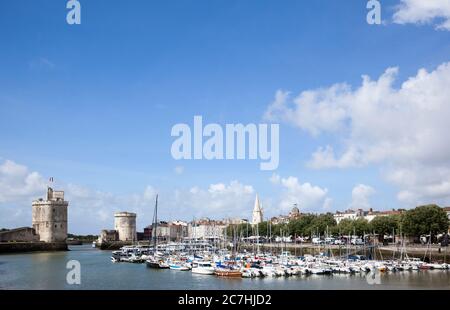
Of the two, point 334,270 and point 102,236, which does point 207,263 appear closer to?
point 334,270

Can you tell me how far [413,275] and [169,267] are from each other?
56.8ft

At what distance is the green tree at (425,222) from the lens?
49.0 meters

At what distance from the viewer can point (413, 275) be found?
32.3 meters

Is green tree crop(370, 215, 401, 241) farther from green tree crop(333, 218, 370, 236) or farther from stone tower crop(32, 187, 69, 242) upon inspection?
stone tower crop(32, 187, 69, 242)

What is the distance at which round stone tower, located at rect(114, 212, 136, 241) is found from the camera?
89750mm

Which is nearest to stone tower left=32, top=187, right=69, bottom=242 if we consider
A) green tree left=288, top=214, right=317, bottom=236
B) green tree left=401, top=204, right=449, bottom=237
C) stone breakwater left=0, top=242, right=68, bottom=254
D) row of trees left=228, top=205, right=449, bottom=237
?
stone breakwater left=0, top=242, right=68, bottom=254

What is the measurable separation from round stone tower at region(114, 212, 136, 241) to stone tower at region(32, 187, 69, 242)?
57.1 feet

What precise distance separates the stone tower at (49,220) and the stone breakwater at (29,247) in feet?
3.89

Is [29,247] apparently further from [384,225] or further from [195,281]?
[195,281]

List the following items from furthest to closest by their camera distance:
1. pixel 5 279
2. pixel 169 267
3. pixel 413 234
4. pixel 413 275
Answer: pixel 413 234, pixel 169 267, pixel 413 275, pixel 5 279

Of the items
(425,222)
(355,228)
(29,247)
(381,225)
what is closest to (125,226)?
(29,247)

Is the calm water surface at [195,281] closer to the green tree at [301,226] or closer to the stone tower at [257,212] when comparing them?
the green tree at [301,226]
